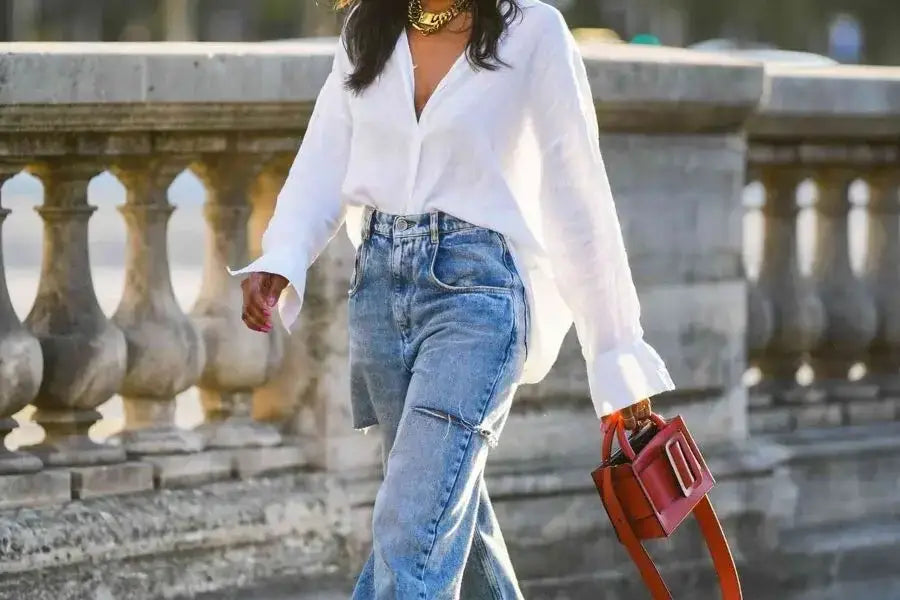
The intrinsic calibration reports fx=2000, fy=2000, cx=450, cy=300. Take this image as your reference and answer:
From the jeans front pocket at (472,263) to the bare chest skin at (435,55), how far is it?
0.27 metres

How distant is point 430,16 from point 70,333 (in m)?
1.42

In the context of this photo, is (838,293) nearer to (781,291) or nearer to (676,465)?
(781,291)

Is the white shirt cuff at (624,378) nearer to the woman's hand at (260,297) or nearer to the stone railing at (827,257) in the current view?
the woman's hand at (260,297)

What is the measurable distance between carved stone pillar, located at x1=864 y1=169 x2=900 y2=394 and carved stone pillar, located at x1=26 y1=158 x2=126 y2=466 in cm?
264

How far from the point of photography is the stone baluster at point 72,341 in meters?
4.77

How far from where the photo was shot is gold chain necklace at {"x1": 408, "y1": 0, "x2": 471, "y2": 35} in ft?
12.6

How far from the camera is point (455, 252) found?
3.73 meters

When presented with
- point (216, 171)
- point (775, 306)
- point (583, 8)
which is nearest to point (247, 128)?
point (216, 171)

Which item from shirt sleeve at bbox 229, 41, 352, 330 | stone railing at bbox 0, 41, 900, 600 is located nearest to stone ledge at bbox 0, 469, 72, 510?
stone railing at bbox 0, 41, 900, 600

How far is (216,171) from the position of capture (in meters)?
5.02

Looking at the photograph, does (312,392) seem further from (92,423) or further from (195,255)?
(195,255)

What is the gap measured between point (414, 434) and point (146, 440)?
148 centimetres

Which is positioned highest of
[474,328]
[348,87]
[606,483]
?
[348,87]

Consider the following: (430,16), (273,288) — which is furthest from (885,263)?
(273,288)
